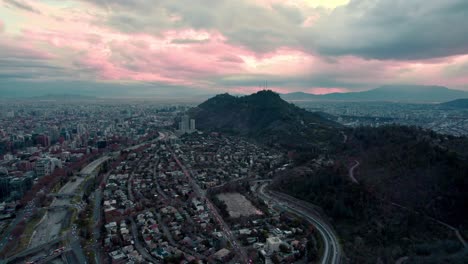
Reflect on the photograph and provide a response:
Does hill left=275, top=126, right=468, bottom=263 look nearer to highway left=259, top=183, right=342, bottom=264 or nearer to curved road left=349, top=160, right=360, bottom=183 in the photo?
curved road left=349, top=160, right=360, bottom=183

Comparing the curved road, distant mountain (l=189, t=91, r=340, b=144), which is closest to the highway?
the curved road

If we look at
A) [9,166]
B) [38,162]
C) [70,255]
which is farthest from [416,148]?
[9,166]

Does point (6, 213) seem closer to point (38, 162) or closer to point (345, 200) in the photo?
point (38, 162)

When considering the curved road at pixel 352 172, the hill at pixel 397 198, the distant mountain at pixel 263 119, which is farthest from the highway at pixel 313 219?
the distant mountain at pixel 263 119

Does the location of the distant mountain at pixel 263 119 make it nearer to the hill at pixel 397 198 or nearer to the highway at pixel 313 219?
the hill at pixel 397 198

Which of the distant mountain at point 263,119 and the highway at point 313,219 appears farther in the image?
the distant mountain at point 263,119
